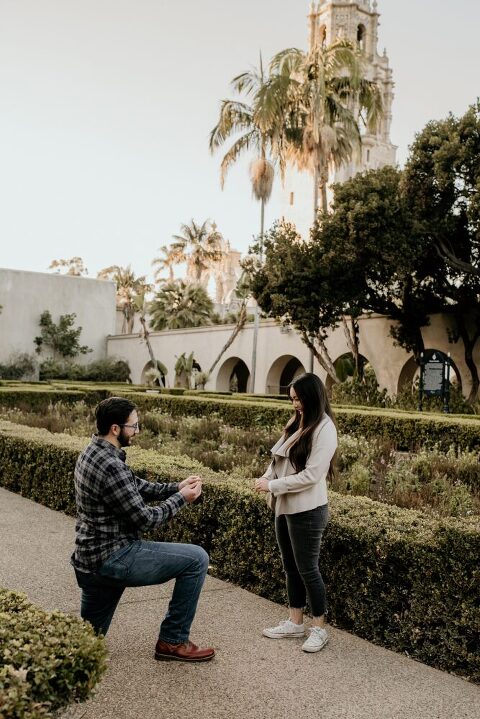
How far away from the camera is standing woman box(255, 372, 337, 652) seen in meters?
4.30

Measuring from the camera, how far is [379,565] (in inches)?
180

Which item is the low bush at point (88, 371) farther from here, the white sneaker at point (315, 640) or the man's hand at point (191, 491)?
the man's hand at point (191, 491)

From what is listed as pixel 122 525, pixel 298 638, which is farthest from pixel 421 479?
pixel 122 525

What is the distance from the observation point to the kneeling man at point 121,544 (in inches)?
150

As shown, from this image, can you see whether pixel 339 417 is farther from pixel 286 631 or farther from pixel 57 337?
pixel 57 337

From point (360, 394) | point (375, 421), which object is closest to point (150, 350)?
point (360, 394)

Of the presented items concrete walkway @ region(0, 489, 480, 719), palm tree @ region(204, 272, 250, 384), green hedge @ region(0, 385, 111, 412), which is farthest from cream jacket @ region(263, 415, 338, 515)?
palm tree @ region(204, 272, 250, 384)

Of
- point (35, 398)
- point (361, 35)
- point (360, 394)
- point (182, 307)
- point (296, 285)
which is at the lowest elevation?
point (35, 398)

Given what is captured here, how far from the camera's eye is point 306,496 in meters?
4.34

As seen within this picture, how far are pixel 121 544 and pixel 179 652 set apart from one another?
0.73 meters

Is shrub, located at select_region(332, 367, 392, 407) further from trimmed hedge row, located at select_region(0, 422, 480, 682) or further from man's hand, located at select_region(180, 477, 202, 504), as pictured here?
man's hand, located at select_region(180, 477, 202, 504)

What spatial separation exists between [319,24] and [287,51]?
44007 mm

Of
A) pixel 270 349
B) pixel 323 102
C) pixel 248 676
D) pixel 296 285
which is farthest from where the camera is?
pixel 270 349

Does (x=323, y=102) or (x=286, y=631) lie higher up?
(x=323, y=102)
